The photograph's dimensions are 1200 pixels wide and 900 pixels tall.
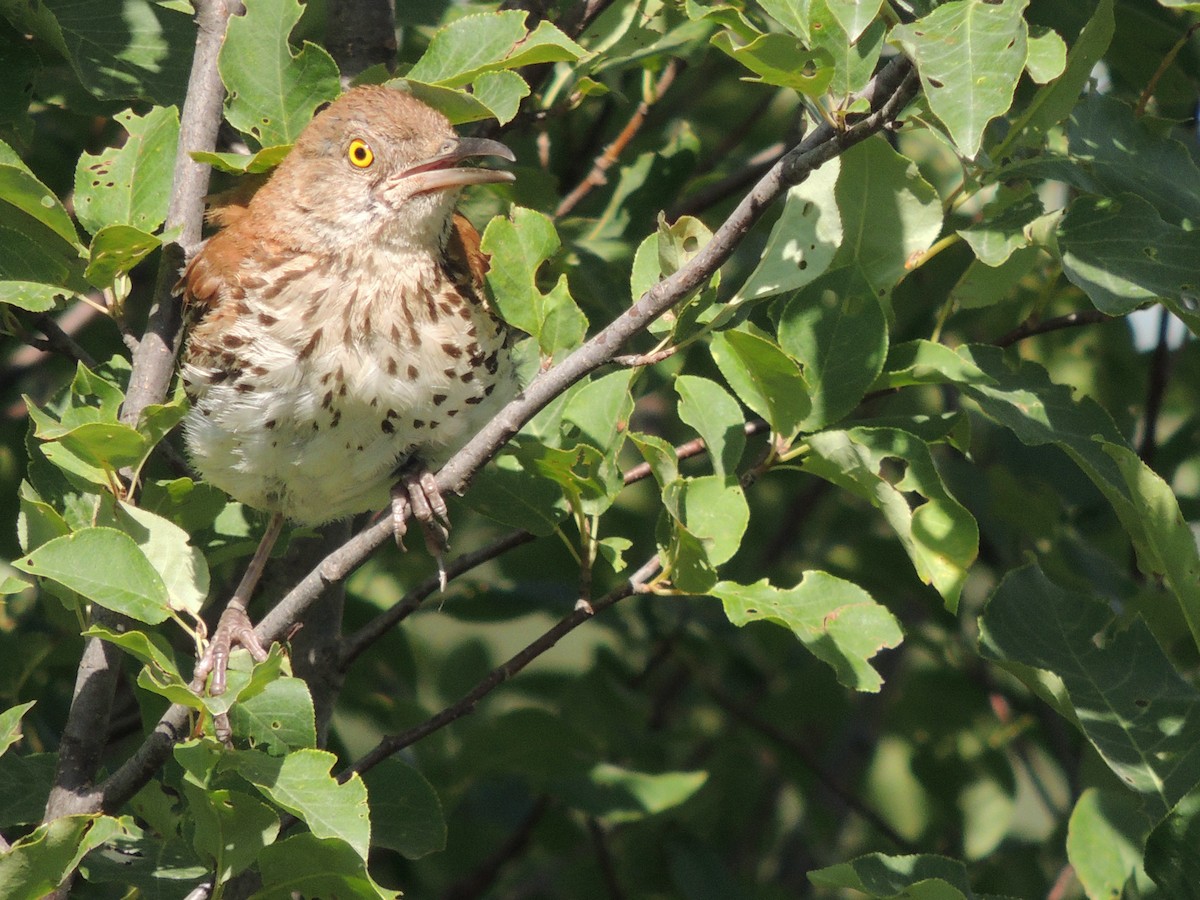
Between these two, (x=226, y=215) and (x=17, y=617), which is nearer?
(x=226, y=215)

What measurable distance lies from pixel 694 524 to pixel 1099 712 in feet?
2.72

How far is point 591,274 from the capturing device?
3.74 m

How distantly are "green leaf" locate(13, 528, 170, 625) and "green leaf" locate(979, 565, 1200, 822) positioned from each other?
58.6 inches

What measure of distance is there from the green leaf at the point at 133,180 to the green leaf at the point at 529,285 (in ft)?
2.26

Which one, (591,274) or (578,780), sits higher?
(591,274)

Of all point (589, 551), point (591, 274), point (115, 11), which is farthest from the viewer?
point (591, 274)

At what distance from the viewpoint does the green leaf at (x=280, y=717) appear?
2.42 meters

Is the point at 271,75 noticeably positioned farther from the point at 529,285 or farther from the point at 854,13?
the point at 854,13

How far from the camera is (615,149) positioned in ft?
13.8

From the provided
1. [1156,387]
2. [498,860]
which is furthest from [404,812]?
[1156,387]

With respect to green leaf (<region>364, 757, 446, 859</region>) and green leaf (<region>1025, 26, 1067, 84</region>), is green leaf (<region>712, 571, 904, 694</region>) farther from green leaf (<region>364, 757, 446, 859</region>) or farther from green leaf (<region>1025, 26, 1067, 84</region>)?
green leaf (<region>1025, 26, 1067, 84</region>)

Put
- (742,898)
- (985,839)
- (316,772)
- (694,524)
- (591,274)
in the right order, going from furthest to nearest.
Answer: (985,839), (742,898), (591,274), (694,524), (316,772)

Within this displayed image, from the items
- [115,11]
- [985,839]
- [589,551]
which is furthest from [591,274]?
[985,839]

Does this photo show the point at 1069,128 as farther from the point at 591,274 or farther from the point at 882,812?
the point at 882,812
